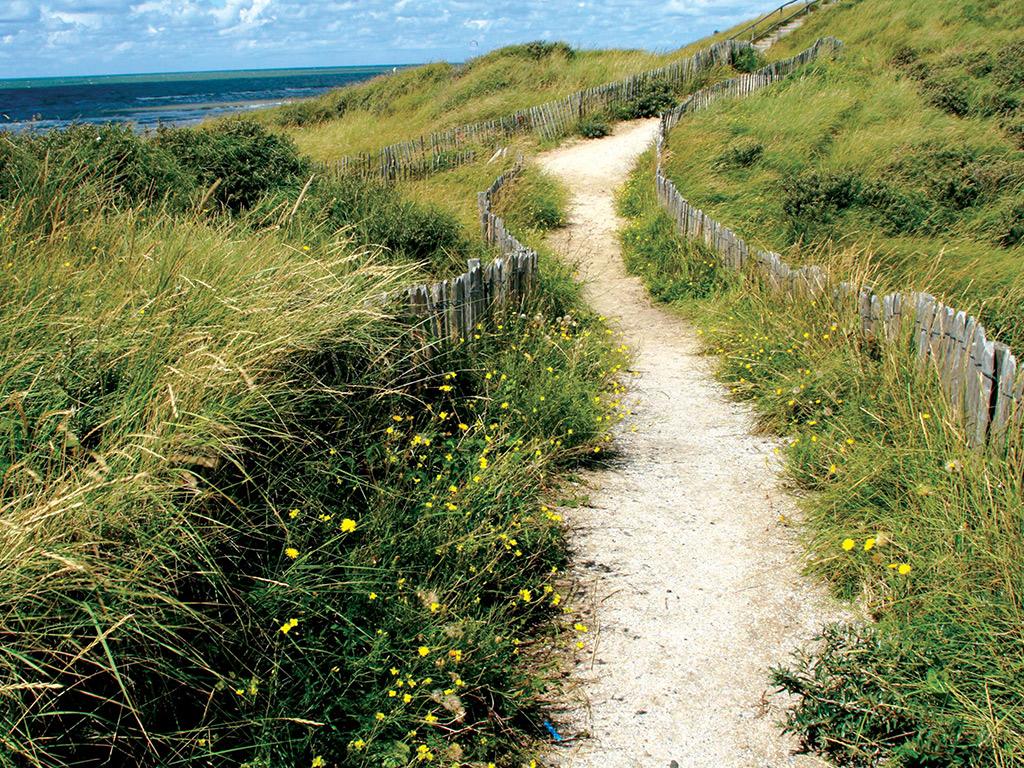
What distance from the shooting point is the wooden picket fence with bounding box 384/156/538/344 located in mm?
5344

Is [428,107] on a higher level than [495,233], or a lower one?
higher

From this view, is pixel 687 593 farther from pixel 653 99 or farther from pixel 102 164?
pixel 653 99

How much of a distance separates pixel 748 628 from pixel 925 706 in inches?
38.3

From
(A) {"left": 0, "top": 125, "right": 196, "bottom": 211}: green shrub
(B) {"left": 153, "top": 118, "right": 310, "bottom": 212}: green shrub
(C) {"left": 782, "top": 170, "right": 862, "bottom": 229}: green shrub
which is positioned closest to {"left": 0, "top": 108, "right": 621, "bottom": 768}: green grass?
(A) {"left": 0, "top": 125, "right": 196, "bottom": 211}: green shrub

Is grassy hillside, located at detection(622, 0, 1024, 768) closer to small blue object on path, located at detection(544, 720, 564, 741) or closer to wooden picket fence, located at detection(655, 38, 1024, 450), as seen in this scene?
wooden picket fence, located at detection(655, 38, 1024, 450)

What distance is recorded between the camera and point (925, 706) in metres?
3.13

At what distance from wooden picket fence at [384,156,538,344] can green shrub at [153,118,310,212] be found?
351 cm

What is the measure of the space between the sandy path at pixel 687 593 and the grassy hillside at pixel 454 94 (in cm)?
1489

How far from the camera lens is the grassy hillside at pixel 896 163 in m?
9.45

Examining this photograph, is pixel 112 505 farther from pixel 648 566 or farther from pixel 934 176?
pixel 934 176

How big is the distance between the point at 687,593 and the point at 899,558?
3.47 ft

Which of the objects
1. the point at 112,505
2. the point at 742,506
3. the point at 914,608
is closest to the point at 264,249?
the point at 112,505

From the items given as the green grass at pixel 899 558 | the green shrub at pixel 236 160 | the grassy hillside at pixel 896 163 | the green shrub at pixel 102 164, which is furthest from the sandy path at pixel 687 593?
the green shrub at pixel 236 160

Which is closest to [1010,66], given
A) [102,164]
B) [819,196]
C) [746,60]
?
[746,60]
